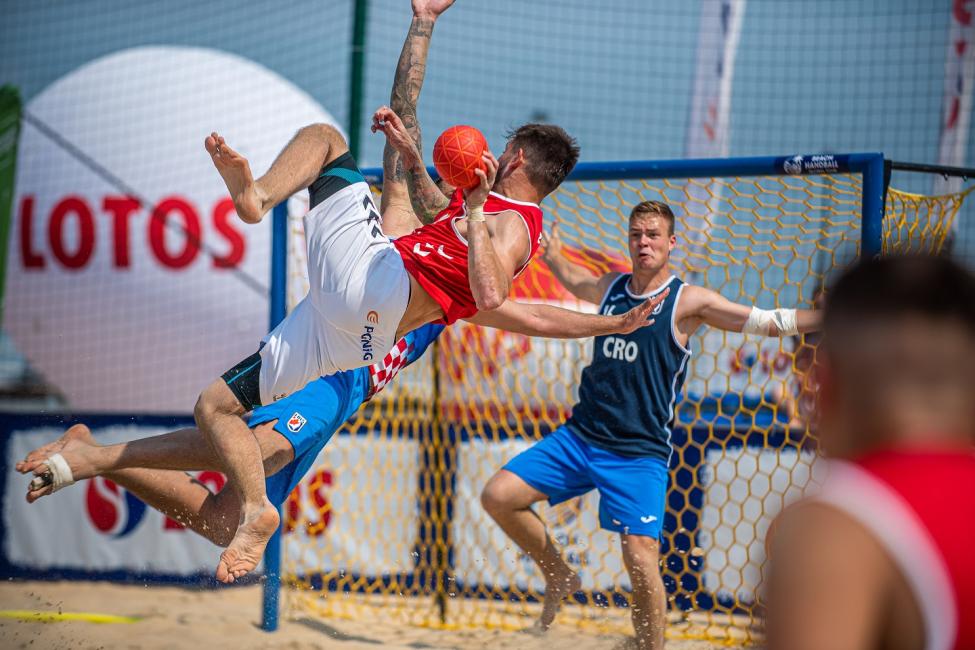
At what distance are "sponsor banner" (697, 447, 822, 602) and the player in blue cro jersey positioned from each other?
1.16 m

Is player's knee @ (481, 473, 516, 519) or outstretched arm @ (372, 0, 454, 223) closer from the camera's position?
outstretched arm @ (372, 0, 454, 223)

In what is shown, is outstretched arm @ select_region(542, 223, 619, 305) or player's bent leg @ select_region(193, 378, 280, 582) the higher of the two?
outstretched arm @ select_region(542, 223, 619, 305)

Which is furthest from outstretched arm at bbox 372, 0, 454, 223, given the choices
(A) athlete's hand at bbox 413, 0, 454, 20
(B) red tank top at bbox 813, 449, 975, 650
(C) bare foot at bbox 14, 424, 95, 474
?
(B) red tank top at bbox 813, 449, 975, 650

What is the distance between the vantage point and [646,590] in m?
4.46

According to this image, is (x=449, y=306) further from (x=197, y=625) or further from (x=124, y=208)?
(x=124, y=208)

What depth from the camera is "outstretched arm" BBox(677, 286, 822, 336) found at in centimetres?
445

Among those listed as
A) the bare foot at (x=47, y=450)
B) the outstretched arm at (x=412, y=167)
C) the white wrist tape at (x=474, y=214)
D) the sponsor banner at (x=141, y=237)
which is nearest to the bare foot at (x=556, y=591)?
the outstretched arm at (x=412, y=167)

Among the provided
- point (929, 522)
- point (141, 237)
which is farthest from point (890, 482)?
point (141, 237)

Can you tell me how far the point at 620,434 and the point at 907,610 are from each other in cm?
372

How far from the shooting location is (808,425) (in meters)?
5.14

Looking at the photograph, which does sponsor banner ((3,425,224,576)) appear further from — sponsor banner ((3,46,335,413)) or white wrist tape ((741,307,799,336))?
white wrist tape ((741,307,799,336))

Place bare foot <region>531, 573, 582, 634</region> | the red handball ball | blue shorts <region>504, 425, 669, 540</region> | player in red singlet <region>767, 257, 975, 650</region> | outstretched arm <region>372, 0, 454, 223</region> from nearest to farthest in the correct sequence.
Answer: player in red singlet <region>767, 257, 975, 650</region> < the red handball ball < outstretched arm <region>372, 0, 454, 223</region> < blue shorts <region>504, 425, 669, 540</region> < bare foot <region>531, 573, 582, 634</region>

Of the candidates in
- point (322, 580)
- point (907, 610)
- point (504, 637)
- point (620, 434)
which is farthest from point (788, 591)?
point (322, 580)

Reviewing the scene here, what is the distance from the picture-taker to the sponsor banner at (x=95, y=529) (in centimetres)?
686
